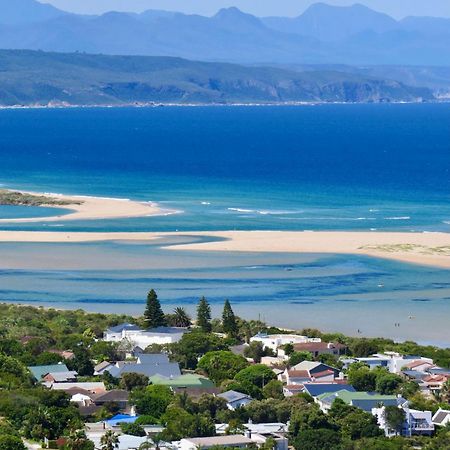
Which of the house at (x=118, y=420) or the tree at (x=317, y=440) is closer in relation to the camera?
the tree at (x=317, y=440)

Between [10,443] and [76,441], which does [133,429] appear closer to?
[76,441]

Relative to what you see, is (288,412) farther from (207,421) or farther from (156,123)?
(156,123)

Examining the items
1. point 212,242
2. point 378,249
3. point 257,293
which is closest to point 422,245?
point 378,249

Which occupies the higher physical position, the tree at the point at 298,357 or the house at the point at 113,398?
the tree at the point at 298,357

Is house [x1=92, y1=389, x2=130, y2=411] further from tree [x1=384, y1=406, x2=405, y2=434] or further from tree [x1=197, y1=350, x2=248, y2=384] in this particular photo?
tree [x1=384, y1=406, x2=405, y2=434]

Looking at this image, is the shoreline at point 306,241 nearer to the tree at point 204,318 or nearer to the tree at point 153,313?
the tree at point 204,318

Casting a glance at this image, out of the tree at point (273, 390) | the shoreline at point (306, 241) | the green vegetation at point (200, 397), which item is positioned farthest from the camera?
the shoreline at point (306, 241)

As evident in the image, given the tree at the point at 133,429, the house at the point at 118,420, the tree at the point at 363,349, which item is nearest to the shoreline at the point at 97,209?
the tree at the point at 363,349
